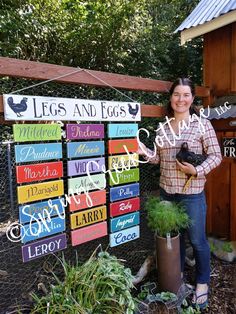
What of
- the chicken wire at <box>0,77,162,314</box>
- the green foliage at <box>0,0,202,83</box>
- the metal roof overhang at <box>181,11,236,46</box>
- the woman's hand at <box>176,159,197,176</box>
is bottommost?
the chicken wire at <box>0,77,162,314</box>

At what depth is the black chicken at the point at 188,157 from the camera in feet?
7.18

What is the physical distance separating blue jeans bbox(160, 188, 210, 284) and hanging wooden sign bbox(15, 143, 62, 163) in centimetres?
92

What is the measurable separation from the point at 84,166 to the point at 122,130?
0.44 m

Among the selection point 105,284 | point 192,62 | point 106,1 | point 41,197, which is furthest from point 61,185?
point 192,62

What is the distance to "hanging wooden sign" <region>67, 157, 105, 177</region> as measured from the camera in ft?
6.97

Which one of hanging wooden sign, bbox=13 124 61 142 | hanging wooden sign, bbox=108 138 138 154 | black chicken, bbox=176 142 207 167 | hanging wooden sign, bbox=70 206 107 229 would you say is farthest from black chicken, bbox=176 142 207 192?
hanging wooden sign, bbox=13 124 61 142

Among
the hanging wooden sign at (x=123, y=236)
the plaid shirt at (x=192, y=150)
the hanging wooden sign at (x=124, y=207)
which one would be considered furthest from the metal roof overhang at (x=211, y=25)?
the hanging wooden sign at (x=123, y=236)

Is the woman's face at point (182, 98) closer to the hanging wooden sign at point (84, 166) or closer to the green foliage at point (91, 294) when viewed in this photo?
the hanging wooden sign at point (84, 166)

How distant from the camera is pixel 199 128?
229 centimetres

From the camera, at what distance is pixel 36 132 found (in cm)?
191

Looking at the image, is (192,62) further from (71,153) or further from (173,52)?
(71,153)

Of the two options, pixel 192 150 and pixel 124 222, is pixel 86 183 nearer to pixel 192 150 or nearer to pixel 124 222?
pixel 124 222

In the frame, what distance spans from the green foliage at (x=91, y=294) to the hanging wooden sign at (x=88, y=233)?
12.9 inches

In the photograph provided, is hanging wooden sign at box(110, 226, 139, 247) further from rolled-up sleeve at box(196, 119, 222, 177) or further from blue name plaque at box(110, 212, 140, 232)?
rolled-up sleeve at box(196, 119, 222, 177)
